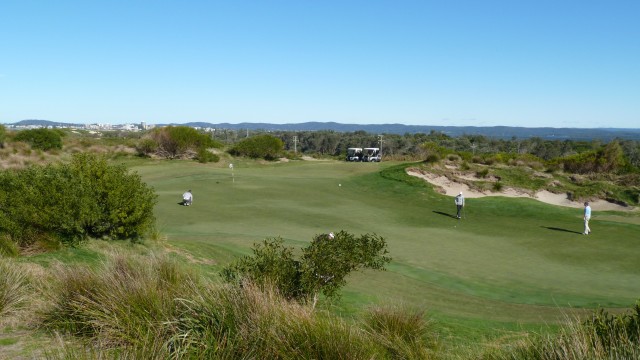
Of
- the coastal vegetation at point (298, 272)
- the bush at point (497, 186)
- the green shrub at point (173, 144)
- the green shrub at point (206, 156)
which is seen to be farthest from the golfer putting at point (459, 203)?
the green shrub at point (173, 144)

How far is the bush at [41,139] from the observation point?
195 feet

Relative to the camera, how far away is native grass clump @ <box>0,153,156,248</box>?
13078 millimetres

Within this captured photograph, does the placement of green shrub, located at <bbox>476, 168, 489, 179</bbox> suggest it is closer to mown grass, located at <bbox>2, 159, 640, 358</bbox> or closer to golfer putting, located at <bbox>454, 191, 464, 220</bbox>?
mown grass, located at <bbox>2, 159, 640, 358</bbox>

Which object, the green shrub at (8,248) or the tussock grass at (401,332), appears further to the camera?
the green shrub at (8,248)

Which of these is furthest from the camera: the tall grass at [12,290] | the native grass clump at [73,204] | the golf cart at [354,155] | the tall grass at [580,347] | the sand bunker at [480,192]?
the golf cart at [354,155]

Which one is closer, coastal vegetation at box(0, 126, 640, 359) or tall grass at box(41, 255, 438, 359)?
tall grass at box(41, 255, 438, 359)

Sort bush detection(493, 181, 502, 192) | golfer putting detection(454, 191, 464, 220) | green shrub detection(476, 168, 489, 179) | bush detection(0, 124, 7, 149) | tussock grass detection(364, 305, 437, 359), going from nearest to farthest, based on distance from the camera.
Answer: tussock grass detection(364, 305, 437, 359)
golfer putting detection(454, 191, 464, 220)
bush detection(493, 181, 502, 192)
green shrub detection(476, 168, 489, 179)
bush detection(0, 124, 7, 149)

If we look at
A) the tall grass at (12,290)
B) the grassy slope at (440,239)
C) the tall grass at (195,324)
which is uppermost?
the tall grass at (195,324)

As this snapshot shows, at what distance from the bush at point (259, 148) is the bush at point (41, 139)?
65.3ft

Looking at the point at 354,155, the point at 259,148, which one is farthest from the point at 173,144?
the point at 354,155

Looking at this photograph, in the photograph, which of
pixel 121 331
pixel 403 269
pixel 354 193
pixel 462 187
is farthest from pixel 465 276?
pixel 462 187

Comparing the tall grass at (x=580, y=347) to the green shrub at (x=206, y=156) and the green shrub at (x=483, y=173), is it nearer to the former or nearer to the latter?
the green shrub at (x=483, y=173)

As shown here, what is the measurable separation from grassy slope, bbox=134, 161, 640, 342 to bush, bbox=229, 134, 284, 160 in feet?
90.7

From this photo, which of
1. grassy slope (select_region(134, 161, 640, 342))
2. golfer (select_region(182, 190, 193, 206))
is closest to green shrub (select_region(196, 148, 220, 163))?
grassy slope (select_region(134, 161, 640, 342))
